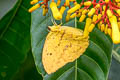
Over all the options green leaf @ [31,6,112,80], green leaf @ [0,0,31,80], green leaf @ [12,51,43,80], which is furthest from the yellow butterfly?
green leaf @ [12,51,43,80]

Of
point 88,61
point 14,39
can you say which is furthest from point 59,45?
point 14,39

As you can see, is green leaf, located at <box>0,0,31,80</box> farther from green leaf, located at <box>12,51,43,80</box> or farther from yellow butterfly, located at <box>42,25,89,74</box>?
yellow butterfly, located at <box>42,25,89,74</box>

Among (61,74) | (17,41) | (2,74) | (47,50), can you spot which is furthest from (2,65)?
(47,50)

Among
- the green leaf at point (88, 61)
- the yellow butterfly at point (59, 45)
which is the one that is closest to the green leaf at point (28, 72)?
the green leaf at point (88, 61)

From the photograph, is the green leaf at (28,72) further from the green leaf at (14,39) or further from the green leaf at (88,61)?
the green leaf at (88,61)

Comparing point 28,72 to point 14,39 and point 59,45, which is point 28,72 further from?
point 59,45

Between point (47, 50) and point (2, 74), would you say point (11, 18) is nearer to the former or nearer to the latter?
point (2, 74)
